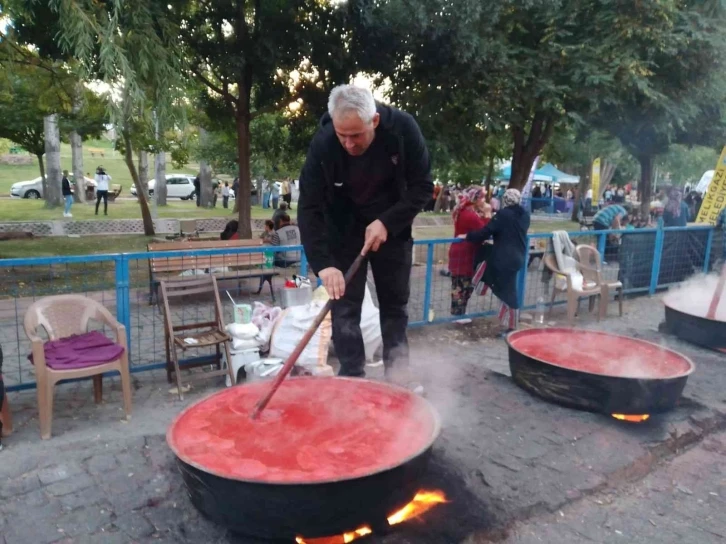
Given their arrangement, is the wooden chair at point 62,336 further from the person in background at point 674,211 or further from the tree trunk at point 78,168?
the tree trunk at point 78,168

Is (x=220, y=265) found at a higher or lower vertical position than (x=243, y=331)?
higher

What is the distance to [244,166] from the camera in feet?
37.1

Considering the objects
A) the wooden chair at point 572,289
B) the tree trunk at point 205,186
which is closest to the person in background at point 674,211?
the wooden chair at point 572,289

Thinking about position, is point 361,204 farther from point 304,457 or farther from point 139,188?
point 139,188

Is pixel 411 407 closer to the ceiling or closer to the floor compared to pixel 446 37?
closer to the floor

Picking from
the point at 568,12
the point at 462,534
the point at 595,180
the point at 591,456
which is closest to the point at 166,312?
the point at 462,534

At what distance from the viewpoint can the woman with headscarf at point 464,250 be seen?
7.08 m

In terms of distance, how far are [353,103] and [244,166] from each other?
874 centimetres

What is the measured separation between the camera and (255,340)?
5.03 metres

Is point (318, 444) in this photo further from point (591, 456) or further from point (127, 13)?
point (127, 13)

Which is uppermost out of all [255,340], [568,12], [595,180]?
[568,12]

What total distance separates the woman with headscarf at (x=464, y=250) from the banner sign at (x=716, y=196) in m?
4.80

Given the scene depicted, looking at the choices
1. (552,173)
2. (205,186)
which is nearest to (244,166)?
(205,186)

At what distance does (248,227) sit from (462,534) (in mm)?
10159
